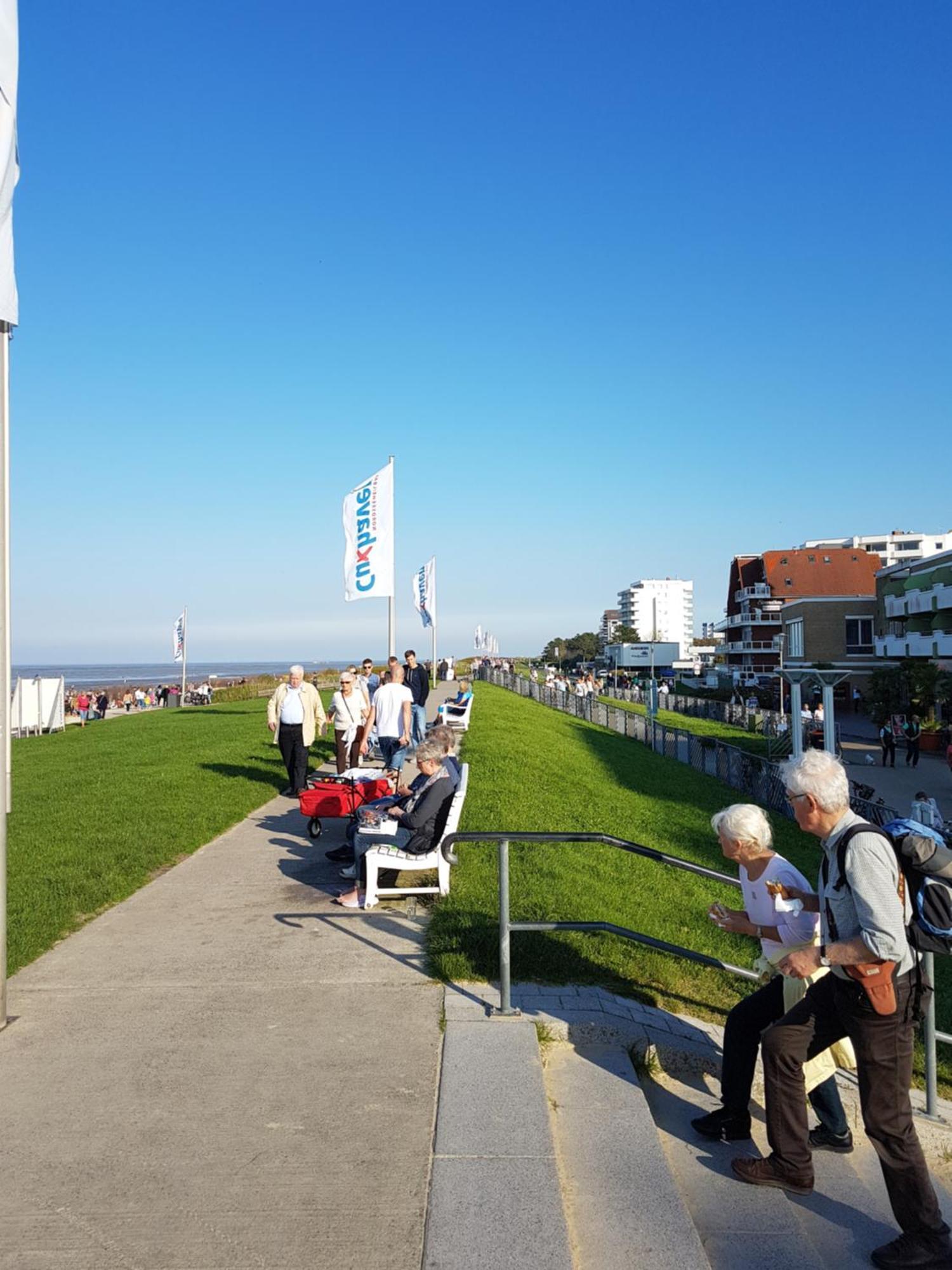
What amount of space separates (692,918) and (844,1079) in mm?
3112

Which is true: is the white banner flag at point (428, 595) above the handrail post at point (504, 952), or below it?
above

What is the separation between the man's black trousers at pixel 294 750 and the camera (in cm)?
1158

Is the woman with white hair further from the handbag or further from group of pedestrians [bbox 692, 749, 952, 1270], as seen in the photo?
the handbag

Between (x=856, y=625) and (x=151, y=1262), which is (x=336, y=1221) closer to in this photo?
(x=151, y=1262)

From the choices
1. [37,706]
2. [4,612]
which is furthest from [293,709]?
[37,706]

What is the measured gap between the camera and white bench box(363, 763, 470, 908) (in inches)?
274

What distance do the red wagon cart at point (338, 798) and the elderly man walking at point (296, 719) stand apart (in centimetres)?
198

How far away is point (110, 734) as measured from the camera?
952 inches

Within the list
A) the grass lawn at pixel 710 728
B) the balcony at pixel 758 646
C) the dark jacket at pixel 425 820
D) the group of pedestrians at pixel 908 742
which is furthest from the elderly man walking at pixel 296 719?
the balcony at pixel 758 646

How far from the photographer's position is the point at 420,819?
697 centimetres

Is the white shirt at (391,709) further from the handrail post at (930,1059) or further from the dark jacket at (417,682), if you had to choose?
the handrail post at (930,1059)

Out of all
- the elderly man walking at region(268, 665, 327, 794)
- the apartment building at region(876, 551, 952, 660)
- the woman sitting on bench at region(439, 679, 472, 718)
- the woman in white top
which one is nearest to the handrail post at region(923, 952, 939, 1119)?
the elderly man walking at region(268, 665, 327, 794)

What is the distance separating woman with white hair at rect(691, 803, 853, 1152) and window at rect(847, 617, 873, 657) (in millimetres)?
64982

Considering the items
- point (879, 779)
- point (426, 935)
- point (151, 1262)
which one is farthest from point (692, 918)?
point (879, 779)
